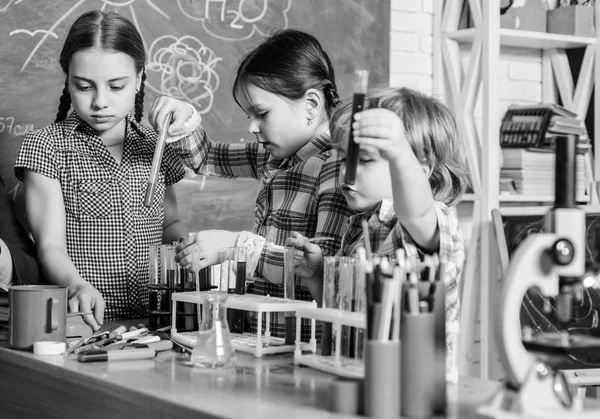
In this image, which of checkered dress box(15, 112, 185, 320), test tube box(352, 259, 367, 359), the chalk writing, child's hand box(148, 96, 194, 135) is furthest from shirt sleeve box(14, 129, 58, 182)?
test tube box(352, 259, 367, 359)

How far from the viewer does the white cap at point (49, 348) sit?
1.65 m

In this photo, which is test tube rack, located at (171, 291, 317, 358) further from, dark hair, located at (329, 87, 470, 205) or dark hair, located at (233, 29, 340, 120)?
dark hair, located at (233, 29, 340, 120)

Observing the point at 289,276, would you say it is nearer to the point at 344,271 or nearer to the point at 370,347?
the point at 344,271

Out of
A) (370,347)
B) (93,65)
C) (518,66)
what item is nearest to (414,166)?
(370,347)

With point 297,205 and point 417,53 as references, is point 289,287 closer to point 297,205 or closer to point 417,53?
point 297,205

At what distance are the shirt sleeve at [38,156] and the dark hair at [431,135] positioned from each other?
84 cm

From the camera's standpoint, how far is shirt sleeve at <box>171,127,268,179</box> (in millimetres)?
2479

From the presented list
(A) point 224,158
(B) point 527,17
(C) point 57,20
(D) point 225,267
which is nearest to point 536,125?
(B) point 527,17

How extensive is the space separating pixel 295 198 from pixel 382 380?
1.02 m

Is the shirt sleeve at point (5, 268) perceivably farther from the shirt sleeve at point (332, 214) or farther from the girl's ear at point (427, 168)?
the girl's ear at point (427, 168)

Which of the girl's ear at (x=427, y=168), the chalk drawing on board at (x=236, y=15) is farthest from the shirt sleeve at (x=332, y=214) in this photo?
the chalk drawing on board at (x=236, y=15)

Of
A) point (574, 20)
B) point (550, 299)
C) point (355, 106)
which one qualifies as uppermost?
point (574, 20)

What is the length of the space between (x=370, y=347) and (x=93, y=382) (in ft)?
1.72

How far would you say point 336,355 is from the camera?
1.41 meters
